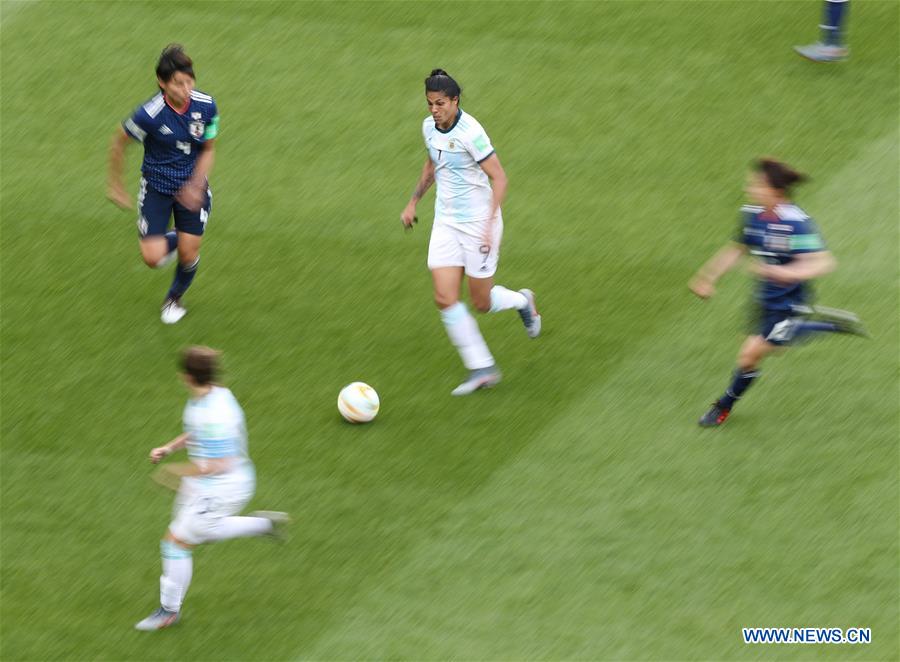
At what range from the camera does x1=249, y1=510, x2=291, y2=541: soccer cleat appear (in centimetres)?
1013

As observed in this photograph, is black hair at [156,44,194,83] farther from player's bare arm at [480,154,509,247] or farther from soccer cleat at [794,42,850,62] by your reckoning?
soccer cleat at [794,42,850,62]

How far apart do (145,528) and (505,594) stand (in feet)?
8.88

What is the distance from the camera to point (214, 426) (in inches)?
372

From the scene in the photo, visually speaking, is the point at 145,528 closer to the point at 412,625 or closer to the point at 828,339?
the point at 412,625

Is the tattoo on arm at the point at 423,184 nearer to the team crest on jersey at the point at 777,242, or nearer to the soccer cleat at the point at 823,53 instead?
the team crest on jersey at the point at 777,242

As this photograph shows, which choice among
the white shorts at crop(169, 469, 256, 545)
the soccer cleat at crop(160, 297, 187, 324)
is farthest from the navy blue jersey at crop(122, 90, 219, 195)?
the white shorts at crop(169, 469, 256, 545)

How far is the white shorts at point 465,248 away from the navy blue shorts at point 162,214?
7.38 feet

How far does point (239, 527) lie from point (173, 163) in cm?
399

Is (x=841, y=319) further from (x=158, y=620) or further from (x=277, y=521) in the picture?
(x=158, y=620)

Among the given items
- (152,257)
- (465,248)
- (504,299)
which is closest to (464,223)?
(465,248)

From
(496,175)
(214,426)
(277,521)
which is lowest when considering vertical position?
(277,521)

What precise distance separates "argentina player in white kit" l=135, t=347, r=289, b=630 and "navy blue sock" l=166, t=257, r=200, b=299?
11.6 ft

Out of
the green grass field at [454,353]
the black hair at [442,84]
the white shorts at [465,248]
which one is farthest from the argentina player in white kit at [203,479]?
the black hair at [442,84]

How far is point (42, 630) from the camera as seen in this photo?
993cm
